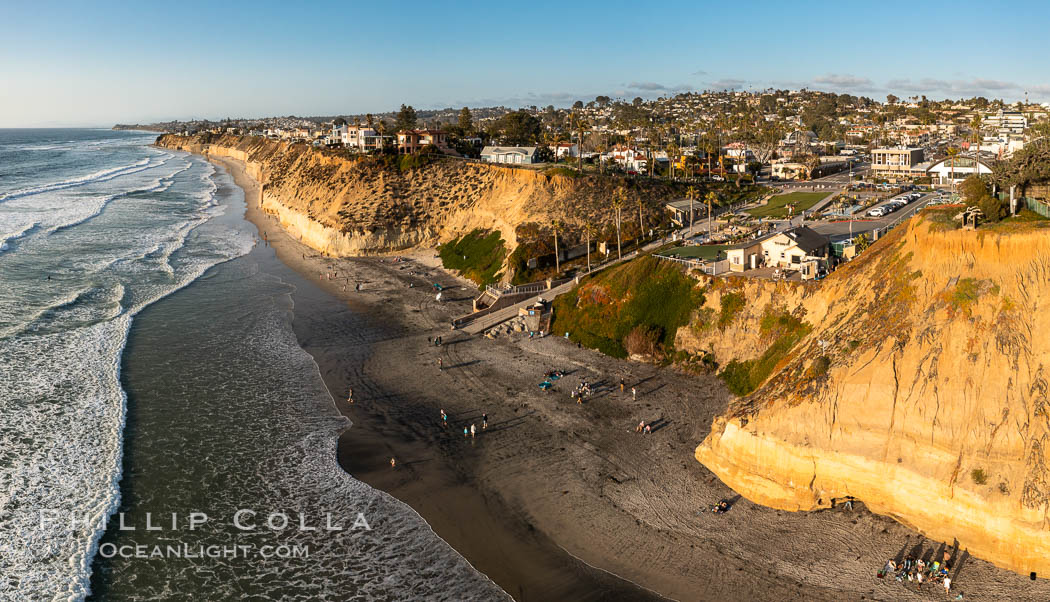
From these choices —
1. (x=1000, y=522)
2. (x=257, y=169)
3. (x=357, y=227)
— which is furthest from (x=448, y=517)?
(x=257, y=169)

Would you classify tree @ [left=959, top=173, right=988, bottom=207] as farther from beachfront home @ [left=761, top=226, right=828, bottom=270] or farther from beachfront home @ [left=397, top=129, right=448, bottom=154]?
beachfront home @ [left=397, top=129, right=448, bottom=154]

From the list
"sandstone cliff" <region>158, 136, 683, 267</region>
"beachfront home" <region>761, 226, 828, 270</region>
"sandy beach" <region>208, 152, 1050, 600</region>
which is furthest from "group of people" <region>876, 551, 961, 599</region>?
"sandstone cliff" <region>158, 136, 683, 267</region>

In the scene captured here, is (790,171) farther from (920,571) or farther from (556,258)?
(920,571)

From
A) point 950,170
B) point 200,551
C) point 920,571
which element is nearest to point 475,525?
point 200,551

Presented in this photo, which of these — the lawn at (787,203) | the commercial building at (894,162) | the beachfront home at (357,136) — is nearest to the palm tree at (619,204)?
the lawn at (787,203)

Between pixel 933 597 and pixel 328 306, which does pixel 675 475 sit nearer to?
pixel 933 597

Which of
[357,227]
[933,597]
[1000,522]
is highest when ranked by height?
[357,227]

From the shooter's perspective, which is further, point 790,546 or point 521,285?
point 521,285
